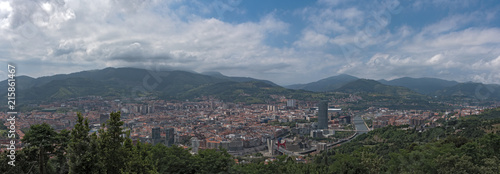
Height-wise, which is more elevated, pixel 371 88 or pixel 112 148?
pixel 371 88

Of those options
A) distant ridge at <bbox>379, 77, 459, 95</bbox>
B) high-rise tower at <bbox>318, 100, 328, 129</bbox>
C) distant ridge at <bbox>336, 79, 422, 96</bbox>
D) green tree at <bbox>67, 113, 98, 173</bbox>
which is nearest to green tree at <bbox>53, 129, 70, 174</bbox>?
green tree at <bbox>67, 113, 98, 173</bbox>

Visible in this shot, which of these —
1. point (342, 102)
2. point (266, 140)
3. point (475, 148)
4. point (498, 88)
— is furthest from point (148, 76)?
point (498, 88)

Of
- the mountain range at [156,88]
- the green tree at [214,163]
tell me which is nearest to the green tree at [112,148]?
the green tree at [214,163]

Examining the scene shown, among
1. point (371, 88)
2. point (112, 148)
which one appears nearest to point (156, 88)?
point (371, 88)

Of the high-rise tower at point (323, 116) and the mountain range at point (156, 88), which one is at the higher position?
the mountain range at point (156, 88)

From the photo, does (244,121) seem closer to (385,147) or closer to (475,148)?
(385,147)

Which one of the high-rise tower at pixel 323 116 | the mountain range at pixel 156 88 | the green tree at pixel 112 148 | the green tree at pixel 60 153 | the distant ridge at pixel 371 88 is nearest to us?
the green tree at pixel 112 148

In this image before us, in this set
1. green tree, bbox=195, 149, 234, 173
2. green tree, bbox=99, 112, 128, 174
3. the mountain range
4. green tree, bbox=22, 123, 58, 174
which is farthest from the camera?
the mountain range

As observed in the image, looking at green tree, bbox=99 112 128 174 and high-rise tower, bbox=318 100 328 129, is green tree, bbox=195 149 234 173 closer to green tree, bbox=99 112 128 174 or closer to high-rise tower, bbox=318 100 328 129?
green tree, bbox=99 112 128 174

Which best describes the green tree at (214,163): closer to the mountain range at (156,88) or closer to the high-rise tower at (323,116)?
the high-rise tower at (323,116)

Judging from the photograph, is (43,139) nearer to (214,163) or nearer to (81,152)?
(81,152)

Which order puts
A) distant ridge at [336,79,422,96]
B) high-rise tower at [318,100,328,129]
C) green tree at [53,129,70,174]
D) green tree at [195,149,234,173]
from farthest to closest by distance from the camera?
distant ridge at [336,79,422,96] < high-rise tower at [318,100,328,129] < green tree at [195,149,234,173] < green tree at [53,129,70,174]

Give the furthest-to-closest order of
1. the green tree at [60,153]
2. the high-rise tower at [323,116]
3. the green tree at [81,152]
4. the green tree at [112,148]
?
the high-rise tower at [323,116]
the green tree at [60,153]
the green tree at [112,148]
the green tree at [81,152]
